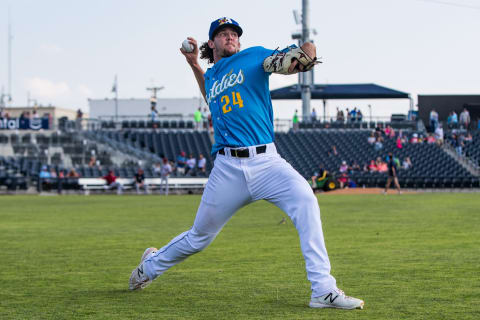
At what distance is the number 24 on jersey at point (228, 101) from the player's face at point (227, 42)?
1.50 feet

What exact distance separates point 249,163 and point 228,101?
550mm

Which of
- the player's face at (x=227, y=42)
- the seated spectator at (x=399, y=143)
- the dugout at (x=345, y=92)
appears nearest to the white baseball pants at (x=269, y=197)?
the player's face at (x=227, y=42)

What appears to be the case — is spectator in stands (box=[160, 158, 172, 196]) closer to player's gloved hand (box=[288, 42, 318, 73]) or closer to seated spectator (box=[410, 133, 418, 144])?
seated spectator (box=[410, 133, 418, 144])

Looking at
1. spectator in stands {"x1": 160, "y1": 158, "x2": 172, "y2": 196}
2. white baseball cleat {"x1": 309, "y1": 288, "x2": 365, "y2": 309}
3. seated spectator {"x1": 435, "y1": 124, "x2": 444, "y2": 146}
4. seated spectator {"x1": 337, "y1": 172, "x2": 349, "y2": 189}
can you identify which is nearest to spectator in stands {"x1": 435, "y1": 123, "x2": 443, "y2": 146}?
seated spectator {"x1": 435, "y1": 124, "x2": 444, "y2": 146}

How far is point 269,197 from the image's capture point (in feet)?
20.6

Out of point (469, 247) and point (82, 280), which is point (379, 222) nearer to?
point (469, 247)

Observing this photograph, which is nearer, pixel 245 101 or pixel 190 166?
pixel 245 101

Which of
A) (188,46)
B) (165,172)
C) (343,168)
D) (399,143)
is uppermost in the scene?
(399,143)

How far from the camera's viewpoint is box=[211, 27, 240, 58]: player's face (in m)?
6.59

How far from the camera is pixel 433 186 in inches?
1678

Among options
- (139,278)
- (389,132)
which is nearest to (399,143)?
(389,132)

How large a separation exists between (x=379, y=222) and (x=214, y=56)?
10.5 m

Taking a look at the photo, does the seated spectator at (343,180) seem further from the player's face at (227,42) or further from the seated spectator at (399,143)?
the player's face at (227,42)

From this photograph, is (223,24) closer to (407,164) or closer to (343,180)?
(343,180)
